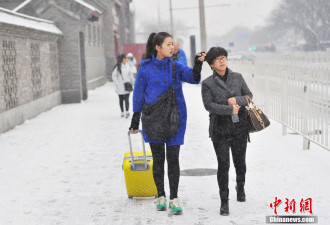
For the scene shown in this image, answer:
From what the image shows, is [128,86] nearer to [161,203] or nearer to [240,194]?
[240,194]

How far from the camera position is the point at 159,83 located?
21.0 feet

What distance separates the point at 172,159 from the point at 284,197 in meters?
1.35

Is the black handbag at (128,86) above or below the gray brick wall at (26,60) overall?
below

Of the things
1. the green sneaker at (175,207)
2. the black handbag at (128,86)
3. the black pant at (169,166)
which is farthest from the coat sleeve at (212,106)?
the black handbag at (128,86)

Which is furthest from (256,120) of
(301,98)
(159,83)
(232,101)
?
(301,98)

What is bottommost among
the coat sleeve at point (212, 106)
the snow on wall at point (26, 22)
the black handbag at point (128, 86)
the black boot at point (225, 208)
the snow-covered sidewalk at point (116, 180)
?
the snow-covered sidewalk at point (116, 180)

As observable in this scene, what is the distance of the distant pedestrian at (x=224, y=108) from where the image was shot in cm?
621

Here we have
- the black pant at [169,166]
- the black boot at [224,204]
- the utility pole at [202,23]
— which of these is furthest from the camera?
the utility pole at [202,23]

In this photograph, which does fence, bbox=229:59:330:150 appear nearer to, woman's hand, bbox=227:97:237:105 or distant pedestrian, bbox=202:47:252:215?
distant pedestrian, bbox=202:47:252:215

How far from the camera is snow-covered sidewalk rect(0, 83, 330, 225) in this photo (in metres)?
6.48

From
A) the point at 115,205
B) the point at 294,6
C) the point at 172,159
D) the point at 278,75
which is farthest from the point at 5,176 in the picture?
the point at 294,6

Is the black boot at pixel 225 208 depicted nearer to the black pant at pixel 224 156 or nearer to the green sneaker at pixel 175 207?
the black pant at pixel 224 156

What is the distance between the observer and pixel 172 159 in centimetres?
645

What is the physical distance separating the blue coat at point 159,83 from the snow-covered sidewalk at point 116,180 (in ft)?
2.72
